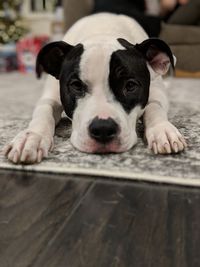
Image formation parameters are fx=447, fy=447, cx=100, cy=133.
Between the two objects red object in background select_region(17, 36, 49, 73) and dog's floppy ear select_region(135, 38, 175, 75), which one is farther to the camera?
red object in background select_region(17, 36, 49, 73)

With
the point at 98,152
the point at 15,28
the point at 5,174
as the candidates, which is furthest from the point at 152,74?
the point at 15,28

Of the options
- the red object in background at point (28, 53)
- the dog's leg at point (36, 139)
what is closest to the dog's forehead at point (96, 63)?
the dog's leg at point (36, 139)

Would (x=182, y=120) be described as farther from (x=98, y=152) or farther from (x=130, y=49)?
(x=98, y=152)

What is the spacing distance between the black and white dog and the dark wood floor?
17cm

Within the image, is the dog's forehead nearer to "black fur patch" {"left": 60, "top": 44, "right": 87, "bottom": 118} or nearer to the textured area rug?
"black fur patch" {"left": 60, "top": 44, "right": 87, "bottom": 118}

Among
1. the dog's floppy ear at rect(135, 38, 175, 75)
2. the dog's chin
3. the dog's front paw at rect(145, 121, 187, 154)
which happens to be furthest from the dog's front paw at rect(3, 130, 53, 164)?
the dog's floppy ear at rect(135, 38, 175, 75)

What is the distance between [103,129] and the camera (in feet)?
4.68

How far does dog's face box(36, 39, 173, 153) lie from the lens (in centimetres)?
146

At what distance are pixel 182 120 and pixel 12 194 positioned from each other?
992 millimetres

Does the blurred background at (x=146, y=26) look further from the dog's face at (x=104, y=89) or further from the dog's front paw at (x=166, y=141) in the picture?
the dog's front paw at (x=166, y=141)

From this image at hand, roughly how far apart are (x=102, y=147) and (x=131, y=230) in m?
0.50

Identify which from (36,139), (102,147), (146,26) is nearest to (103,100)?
(102,147)

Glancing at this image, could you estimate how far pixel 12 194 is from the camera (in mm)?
1268

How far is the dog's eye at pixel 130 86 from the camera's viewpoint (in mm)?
1562
